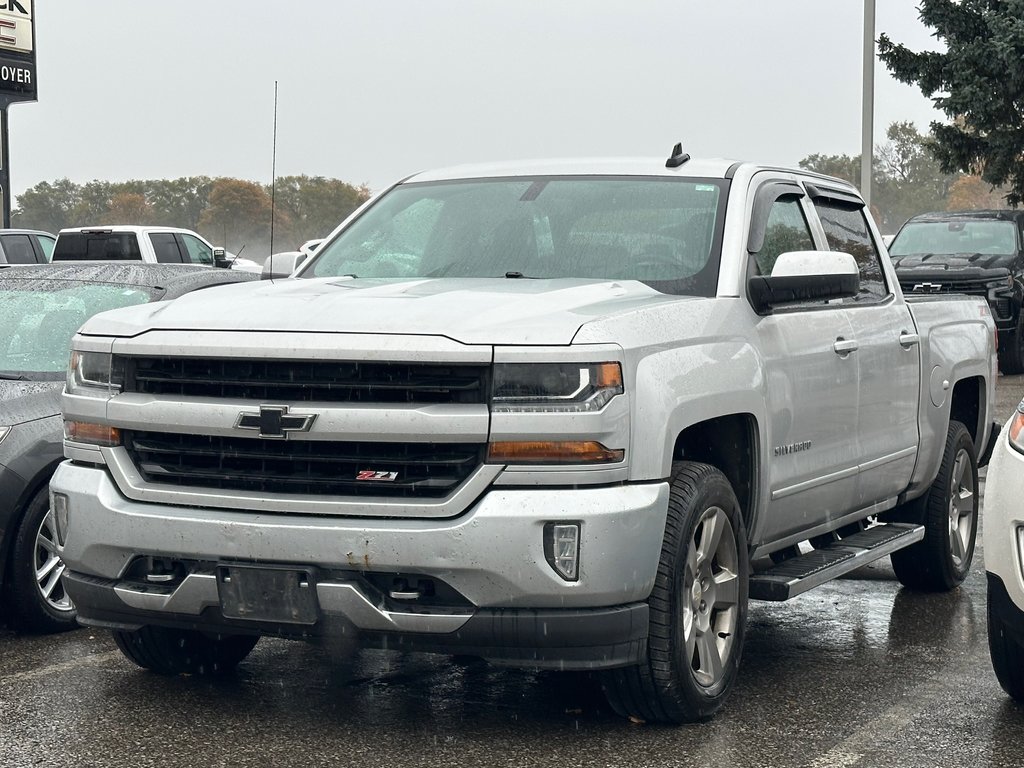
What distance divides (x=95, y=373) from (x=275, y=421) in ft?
2.50

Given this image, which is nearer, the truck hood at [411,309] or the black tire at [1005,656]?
the truck hood at [411,309]

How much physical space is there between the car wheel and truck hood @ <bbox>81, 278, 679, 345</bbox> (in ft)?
50.8

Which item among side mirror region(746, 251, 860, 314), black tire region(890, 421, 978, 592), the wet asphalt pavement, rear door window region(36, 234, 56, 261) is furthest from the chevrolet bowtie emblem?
rear door window region(36, 234, 56, 261)

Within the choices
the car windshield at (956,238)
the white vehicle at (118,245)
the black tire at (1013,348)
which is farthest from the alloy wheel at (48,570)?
the white vehicle at (118,245)

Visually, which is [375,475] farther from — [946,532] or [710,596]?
[946,532]

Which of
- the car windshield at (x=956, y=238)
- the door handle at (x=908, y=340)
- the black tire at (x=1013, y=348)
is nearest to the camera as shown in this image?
the door handle at (x=908, y=340)

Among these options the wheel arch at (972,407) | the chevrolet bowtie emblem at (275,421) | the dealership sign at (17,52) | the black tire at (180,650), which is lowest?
the black tire at (180,650)

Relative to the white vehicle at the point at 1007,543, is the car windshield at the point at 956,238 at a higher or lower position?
higher

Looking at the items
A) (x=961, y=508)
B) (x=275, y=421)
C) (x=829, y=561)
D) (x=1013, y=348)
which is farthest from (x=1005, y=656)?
(x=1013, y=348)

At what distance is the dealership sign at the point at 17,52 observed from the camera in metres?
35.1

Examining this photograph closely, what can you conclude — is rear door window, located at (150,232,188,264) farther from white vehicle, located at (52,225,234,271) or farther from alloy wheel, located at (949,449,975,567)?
alloy wheel, located at (949,449,975,567)

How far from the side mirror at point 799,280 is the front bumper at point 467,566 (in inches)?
44.4

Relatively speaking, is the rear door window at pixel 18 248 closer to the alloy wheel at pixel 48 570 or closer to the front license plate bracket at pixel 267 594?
the alloy wheel at pixel 48 570

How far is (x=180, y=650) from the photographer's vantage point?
5566mm
